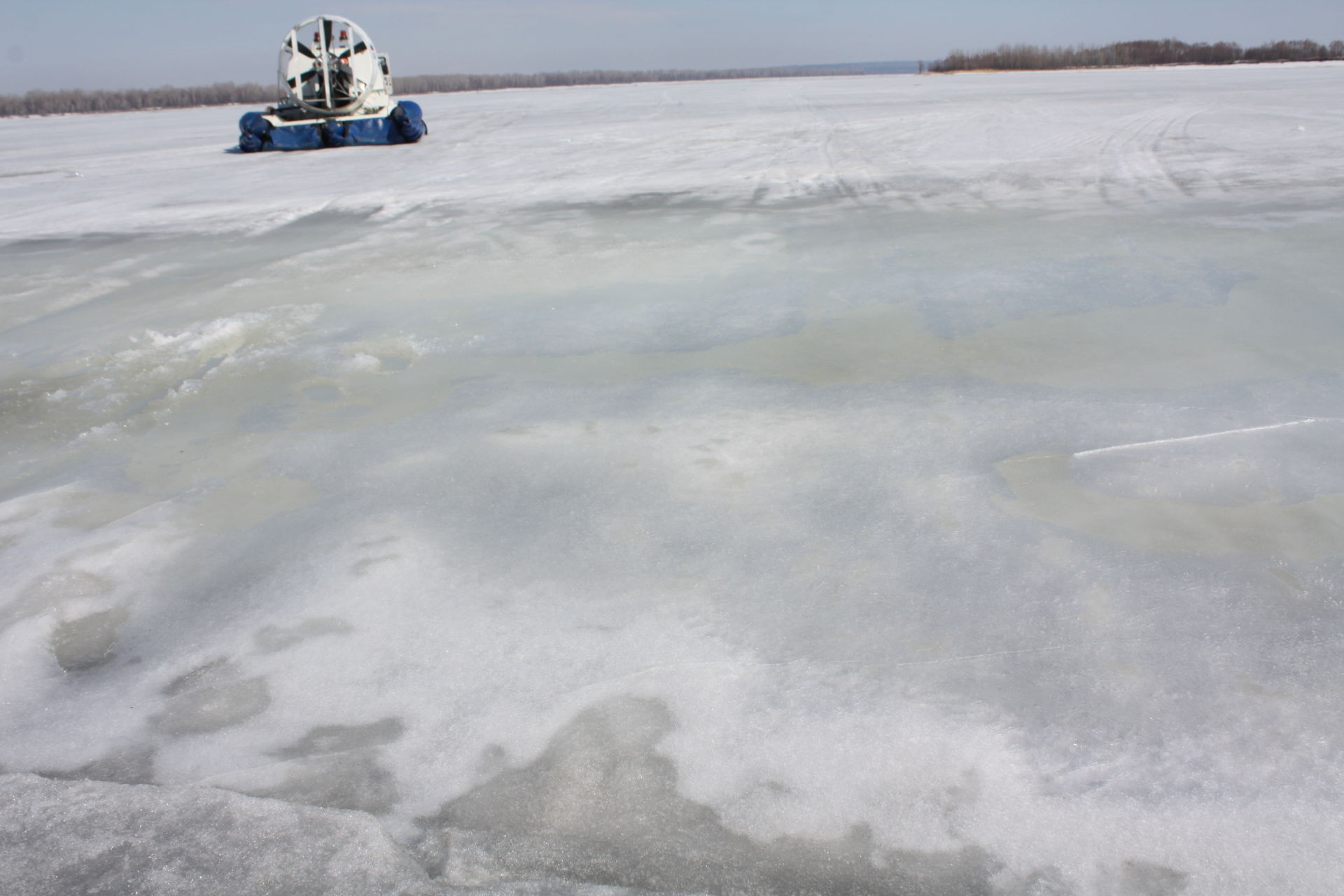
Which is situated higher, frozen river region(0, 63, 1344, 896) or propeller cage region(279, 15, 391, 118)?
propeller cage region(279, 15, 391, 118)

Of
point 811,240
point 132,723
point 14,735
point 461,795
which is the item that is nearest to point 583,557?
point 461,795

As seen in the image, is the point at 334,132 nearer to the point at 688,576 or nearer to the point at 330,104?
the point at 330,104

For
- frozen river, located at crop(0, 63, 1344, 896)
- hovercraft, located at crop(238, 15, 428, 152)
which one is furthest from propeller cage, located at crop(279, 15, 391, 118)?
frozen river, located at crop(0, 63, 1344, 896)

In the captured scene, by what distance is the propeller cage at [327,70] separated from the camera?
11.3 meters

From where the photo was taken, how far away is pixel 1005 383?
2.51 metres

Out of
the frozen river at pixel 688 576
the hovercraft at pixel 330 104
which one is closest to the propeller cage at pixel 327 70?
the hovercraft at pixel 330 104

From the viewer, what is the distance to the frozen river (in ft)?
3.72

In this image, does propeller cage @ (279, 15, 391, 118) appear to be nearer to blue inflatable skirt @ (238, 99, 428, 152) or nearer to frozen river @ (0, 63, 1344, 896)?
blue inflatable skirt @ (238, 99, 428, 152)

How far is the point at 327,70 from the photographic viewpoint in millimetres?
11414

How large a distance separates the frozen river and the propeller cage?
338 inches

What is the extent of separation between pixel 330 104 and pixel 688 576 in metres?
11.8

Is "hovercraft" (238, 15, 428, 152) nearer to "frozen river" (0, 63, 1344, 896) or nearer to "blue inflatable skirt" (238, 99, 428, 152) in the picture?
"blue inflatable skirt" (238, 99, 428, 152)

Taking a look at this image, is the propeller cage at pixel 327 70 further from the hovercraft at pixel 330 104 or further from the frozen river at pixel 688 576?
the frozen river at pixel 688 576

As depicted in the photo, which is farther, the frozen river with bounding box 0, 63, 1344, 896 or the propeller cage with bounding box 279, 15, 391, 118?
the propeller cage with bounding box 279, 15, 391, 118
